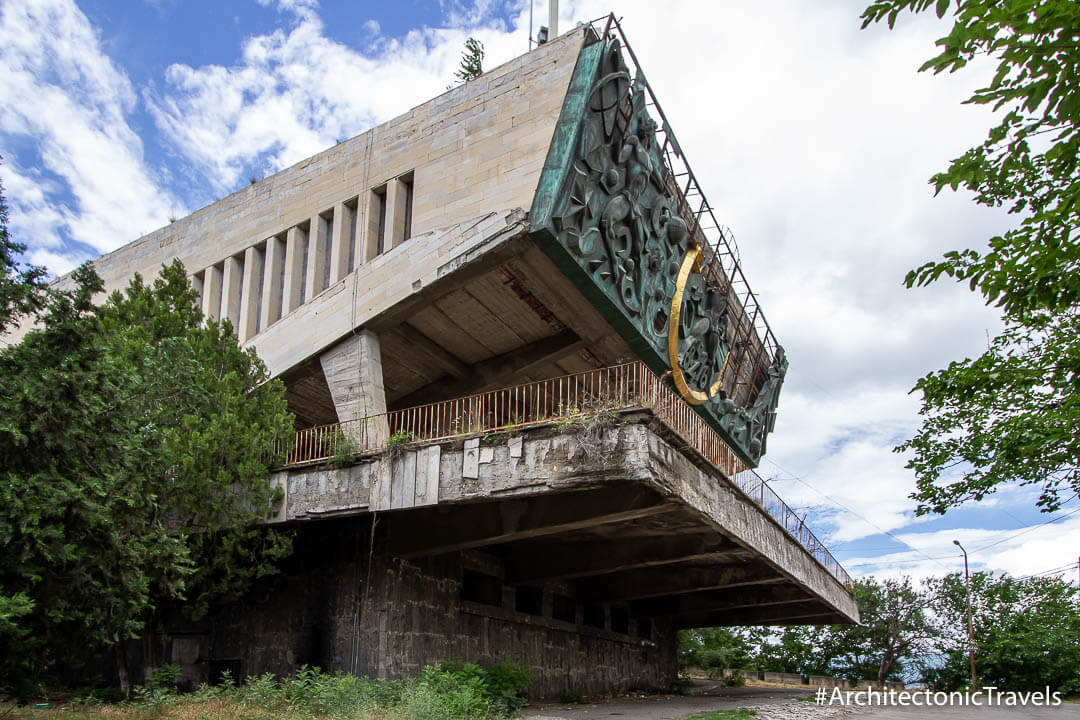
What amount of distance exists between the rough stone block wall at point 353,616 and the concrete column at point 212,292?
298 inches

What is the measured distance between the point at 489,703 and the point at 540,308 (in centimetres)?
829

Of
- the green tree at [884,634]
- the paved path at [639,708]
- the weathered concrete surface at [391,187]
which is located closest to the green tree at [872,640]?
the green tree at [884,634]

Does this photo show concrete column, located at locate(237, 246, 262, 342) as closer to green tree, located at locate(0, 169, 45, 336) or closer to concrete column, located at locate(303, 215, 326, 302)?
concrete column, located at locate(303, 215, 326, 302)

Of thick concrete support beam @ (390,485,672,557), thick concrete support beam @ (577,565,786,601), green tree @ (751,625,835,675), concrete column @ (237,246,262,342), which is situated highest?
concrete column @ (237,246,262,342)

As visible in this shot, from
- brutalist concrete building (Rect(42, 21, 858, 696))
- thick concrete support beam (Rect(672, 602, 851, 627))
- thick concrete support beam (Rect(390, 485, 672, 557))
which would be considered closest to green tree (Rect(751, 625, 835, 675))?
thick concrete support beam (Rect(672, 602, 851, 627))

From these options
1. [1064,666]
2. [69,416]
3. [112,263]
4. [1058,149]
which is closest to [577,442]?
[69,416]

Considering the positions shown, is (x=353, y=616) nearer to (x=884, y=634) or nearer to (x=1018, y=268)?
(x=1018, y=268)

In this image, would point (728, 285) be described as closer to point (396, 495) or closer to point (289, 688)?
point (396, 495)

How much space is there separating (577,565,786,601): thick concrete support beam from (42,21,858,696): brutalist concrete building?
2.9 inches

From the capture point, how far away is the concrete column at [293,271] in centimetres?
1922

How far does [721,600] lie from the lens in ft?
83.6

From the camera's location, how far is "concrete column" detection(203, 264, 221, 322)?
21.2 metres

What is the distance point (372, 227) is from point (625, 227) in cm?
534

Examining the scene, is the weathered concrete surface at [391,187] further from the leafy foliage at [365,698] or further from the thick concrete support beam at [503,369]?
the leafy foliage at [365,698]
